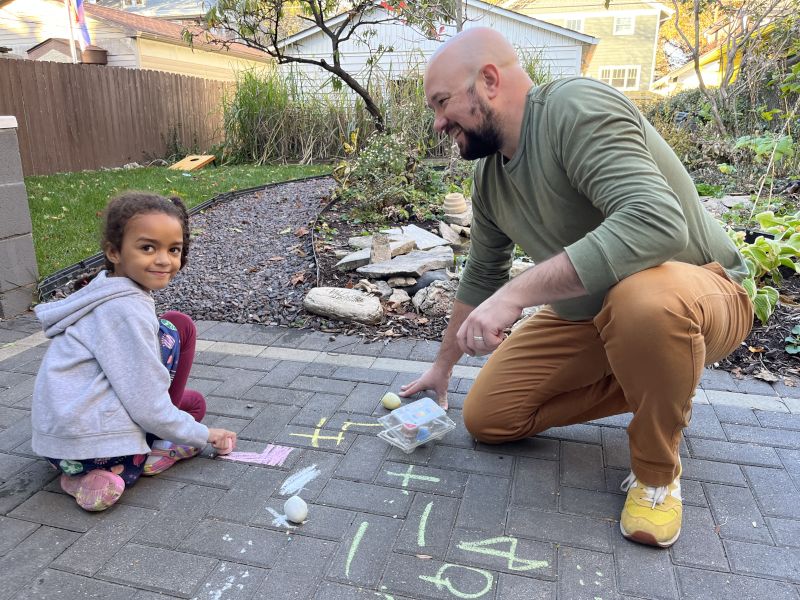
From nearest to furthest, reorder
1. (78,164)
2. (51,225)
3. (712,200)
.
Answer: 1. (51,225)
2. (712,200)
3. (78,164)

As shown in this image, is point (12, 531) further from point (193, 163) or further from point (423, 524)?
point (193, 163)

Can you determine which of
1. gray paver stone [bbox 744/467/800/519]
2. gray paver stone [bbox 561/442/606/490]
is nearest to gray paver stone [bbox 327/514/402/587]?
gray paver stone [bbox 561/442/606/490]

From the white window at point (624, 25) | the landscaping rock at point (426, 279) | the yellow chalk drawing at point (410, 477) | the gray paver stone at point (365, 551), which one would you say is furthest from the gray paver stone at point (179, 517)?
the white window at point (624, 25)

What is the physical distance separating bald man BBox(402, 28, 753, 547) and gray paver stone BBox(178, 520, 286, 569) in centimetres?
87

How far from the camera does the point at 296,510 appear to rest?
1.89 metres

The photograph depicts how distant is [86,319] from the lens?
1.98m

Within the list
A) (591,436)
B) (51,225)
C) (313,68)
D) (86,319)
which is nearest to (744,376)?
(591,436)

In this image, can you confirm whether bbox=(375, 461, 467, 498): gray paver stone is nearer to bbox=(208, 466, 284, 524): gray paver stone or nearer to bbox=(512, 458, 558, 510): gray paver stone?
bbox=(512, 458, 558, 510): gray paver stone

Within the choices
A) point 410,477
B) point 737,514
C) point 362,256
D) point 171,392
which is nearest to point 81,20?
point 362,256

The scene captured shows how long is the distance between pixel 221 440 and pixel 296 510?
52 centimetres

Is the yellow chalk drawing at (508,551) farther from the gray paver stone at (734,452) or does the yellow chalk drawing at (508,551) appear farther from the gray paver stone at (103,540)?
the gray paver stone at (103,540)

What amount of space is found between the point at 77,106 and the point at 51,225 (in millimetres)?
5898

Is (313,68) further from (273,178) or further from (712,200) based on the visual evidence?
(712,200)

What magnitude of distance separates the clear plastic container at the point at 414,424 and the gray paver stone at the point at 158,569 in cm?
84
